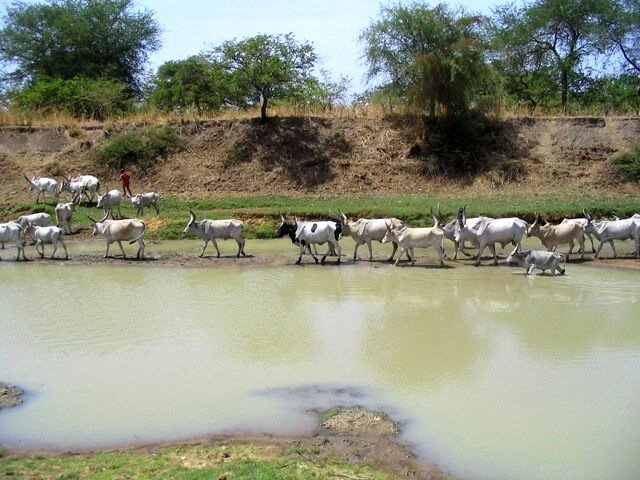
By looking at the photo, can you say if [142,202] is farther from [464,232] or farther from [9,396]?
[9,396]

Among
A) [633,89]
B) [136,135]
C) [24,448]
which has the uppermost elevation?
[633,89]

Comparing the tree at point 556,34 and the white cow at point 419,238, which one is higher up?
the tree at point 556,34

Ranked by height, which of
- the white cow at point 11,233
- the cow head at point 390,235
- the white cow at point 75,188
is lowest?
the white cow at point 11,233

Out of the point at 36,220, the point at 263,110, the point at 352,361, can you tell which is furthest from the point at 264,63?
the point at 352,361

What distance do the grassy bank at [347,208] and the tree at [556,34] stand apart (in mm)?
15307

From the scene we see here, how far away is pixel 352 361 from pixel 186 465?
3889mm

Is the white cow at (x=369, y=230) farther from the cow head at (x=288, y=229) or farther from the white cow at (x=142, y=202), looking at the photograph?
the white cow at (x=142, y=202)

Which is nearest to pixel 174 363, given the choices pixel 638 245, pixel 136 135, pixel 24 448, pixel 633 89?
pixel 24 448

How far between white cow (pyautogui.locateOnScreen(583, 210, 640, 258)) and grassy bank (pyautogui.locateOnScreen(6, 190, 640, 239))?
4.48 m

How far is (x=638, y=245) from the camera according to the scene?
759 inches

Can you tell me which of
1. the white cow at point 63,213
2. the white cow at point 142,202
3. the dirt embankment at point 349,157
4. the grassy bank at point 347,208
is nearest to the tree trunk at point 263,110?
the dirt embankment at point 349,157

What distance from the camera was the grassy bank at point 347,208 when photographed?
2433 cm

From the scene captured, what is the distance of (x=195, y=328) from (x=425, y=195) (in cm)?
1867

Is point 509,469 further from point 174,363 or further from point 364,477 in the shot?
point 174,363
